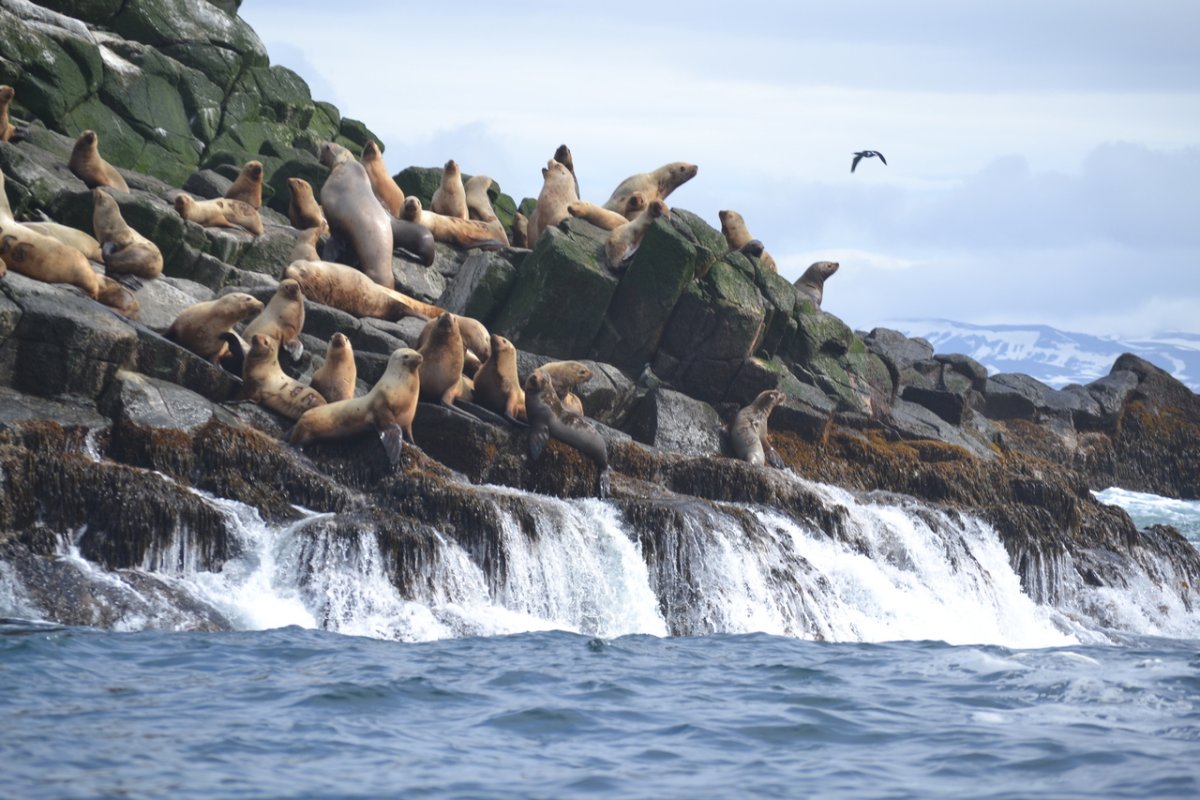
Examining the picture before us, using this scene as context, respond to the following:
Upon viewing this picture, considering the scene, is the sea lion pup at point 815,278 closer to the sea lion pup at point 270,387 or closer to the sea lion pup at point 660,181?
the sea lion pup at point 660,181

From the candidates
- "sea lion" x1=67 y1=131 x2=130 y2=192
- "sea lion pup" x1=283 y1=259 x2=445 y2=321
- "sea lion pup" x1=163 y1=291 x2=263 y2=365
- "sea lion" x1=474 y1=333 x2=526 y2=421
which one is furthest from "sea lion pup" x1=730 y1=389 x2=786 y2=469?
"sea lion" x1=67 y1=131 x2=130 y2=192

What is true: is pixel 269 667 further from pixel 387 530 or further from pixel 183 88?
pixel 183 88

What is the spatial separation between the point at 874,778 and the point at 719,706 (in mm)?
1856

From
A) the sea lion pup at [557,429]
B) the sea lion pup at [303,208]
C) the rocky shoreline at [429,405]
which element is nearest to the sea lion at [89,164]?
the rocky shoreline at [429,405]

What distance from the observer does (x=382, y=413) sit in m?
14.6

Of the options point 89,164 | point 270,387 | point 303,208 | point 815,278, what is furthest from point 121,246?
point 815,278

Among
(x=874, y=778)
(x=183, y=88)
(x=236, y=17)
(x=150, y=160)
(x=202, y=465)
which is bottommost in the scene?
(x=874, y=778)

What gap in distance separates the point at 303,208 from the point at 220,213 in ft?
5.87

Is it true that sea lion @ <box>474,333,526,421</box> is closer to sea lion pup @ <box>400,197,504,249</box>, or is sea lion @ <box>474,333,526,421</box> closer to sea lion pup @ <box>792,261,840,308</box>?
sea lion pup @ <box>400,197,504,249</box>

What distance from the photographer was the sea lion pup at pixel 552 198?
23.8m

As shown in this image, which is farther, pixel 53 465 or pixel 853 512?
pixel 853 512

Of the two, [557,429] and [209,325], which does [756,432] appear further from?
[209,325]

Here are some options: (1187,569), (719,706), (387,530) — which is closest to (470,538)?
(387,530)

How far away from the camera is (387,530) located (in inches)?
515
